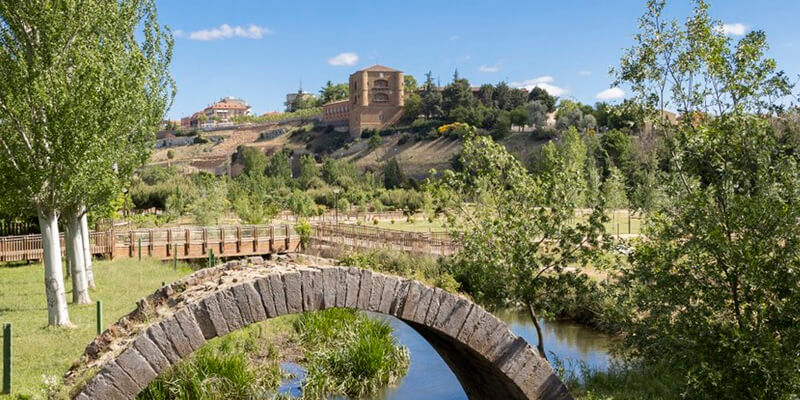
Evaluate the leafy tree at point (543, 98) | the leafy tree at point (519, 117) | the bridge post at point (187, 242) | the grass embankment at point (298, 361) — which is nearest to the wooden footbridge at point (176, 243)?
the bridge post at point (187, 242)

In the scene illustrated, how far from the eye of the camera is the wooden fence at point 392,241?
2234 cm

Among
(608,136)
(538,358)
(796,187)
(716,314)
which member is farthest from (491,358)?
(608,136)

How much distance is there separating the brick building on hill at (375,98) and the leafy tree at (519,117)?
76.5 ft

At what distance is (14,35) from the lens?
1343 centimetres

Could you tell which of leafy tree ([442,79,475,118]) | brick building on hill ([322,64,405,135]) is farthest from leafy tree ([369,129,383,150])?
leafy tree ([442,79,475,118])

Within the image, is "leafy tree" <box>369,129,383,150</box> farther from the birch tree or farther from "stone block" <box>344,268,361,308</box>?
"stone block" <box>344,268,361,308</box>

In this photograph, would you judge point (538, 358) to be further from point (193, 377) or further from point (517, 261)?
point (193, 377)

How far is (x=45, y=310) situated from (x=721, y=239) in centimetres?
1341

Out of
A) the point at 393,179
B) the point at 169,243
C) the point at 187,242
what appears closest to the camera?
the point at 169,243

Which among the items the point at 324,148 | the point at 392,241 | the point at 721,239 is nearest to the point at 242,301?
the point at 721,239

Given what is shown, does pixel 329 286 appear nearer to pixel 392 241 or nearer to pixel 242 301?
pixel 242 301

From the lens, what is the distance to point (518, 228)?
10836 mm

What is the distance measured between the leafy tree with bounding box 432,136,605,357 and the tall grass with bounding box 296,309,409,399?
2851 mm

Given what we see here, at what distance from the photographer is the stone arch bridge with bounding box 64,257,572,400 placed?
216 inches
